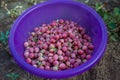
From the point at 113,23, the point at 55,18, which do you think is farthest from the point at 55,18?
the point at 113,23

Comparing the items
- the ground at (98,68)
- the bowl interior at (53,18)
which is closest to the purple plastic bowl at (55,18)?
the bowl interior at (53,18)

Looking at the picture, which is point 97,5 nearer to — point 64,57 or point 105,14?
point 105,14

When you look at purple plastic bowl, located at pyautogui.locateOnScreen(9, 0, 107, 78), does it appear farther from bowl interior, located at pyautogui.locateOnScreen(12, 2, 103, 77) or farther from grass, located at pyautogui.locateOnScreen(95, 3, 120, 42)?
grass, located at pyautogui.locateOnScreen(95, 3, 120, 42)

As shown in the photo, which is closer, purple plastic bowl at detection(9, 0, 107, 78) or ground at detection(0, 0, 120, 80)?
purple plastic bowl at detection(9, 0, 107, 78)

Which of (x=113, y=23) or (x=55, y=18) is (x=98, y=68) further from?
(x=55, y=18)

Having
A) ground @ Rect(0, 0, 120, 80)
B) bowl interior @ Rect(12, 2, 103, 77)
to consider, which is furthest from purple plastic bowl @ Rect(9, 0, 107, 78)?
ground @ Rect(0, 0, 120, 80)

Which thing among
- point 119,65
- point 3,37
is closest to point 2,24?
point 3,37

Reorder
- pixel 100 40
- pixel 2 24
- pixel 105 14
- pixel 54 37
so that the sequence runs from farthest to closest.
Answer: pixel 2 24
pixel 105 14
pixel 54 37
pixel 100 40
